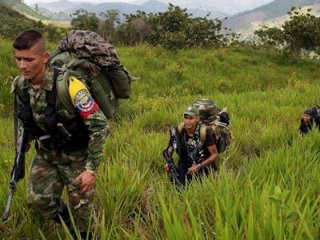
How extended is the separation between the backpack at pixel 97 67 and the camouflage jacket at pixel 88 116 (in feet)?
0.71

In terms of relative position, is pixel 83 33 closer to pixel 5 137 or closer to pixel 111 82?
pixel 111 82

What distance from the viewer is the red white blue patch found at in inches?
126

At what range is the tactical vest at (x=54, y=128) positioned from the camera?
3293mm

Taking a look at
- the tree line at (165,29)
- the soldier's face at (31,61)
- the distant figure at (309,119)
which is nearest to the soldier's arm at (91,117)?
the soldier's face at (31,61)

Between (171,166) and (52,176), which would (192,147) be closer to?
(171,166)

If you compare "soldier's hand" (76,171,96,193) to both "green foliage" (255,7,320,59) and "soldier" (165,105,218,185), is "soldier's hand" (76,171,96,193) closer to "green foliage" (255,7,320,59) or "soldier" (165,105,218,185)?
"soldier" (165,105,218,185)

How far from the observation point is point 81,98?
3.19 meters

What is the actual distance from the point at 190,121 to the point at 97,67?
78.5 inches

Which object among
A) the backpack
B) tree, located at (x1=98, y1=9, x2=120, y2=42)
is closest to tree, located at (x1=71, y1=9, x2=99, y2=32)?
tree, located at (x1=98, y1=9, x2=120, y2=42)

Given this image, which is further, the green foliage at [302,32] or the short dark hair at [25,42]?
the green foliage at [302,32]

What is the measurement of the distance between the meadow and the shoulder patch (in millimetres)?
814

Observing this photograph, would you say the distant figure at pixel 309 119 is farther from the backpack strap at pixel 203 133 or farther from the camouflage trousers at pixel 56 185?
the camouflage trousers at pixel 56 185

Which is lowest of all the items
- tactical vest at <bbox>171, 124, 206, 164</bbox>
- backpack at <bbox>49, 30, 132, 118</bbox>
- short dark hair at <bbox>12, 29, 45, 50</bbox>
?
tactical vest at <bbox>171, 124, 206, 164</bbox>

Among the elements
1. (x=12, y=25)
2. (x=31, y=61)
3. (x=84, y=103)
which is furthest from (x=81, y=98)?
(x=12, y=25)
